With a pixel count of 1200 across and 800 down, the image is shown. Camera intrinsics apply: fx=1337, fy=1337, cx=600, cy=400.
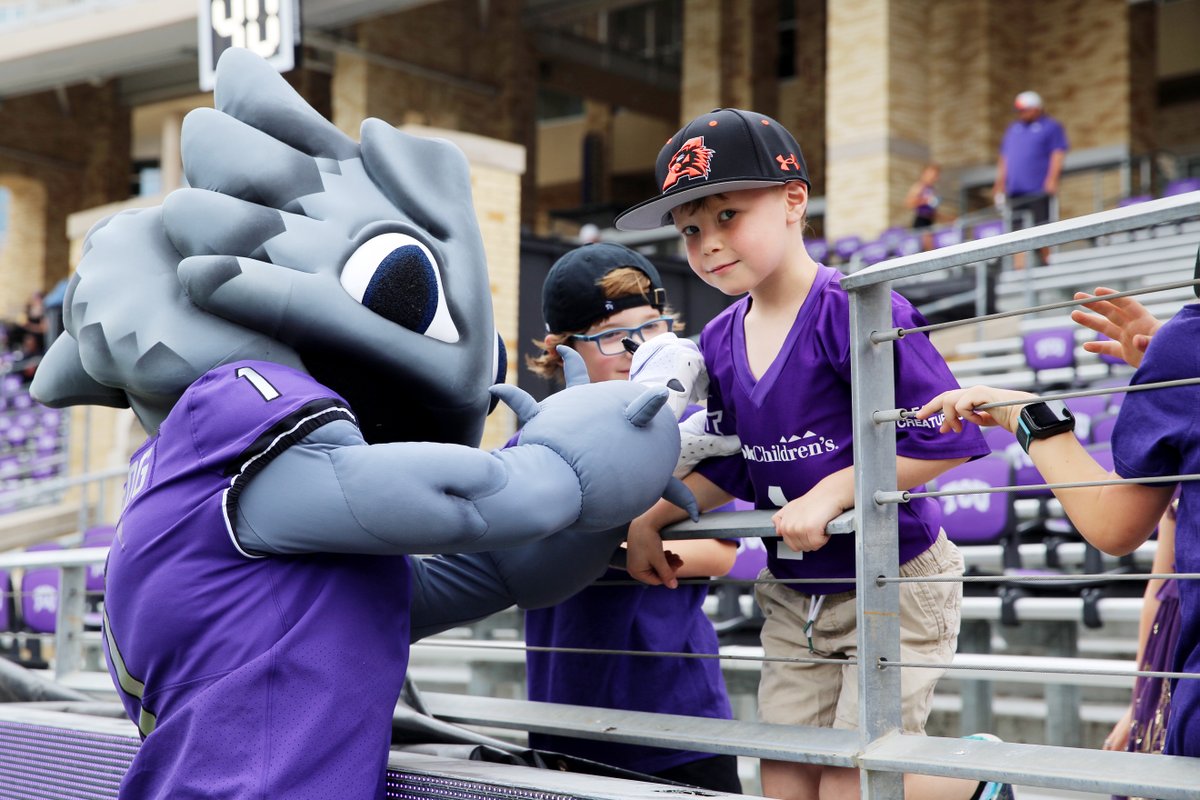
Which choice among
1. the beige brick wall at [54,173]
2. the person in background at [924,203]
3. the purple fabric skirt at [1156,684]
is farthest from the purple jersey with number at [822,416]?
the beige brick wall at [54,173]

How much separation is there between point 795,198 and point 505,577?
2.69 feet

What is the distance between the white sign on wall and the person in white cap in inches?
285

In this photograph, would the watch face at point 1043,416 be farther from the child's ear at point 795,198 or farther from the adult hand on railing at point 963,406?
the child's ear at point 795,198

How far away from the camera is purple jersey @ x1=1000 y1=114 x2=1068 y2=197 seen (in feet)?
38.6

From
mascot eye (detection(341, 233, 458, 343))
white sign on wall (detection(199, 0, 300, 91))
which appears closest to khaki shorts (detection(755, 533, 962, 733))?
mascot eye (detection(341, 233, 458, 343))

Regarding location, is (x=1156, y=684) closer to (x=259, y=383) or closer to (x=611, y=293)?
(x=611, y=293)

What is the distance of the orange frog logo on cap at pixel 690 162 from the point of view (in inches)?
84.4

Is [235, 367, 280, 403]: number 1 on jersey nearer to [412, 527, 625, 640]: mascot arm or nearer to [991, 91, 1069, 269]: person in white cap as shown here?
[412, 527, 625, 640]: mascot arm

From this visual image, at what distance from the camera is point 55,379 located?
233 centimetres

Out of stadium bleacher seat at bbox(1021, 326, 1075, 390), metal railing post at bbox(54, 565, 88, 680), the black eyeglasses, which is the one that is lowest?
metal railing post at bbox(54, 565, 88, 680)

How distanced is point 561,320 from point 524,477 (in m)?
0.83

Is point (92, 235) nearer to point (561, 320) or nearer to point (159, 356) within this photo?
point (159, 356)

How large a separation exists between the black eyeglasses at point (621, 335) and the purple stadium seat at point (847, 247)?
387 inches

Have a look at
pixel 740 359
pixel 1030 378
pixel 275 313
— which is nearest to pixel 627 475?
pixel 740 359
